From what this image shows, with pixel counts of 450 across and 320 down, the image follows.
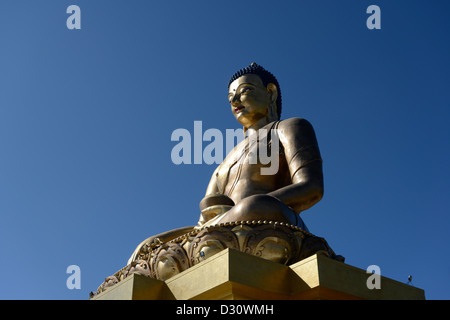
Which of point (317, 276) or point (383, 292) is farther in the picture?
point (383, 292)

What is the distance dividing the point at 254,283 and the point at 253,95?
3676 mm

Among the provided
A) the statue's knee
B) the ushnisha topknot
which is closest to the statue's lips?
the ushnisha topknot

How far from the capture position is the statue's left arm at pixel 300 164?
474 centimetres

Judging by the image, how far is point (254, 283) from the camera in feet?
9.73

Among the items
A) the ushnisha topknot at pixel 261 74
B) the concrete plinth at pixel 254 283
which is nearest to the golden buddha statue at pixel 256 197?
the ushnisha topknot at pixel 261 74

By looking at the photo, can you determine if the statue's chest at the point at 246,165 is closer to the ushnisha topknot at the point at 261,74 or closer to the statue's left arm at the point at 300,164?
the statue's left arm at the point at 300,164

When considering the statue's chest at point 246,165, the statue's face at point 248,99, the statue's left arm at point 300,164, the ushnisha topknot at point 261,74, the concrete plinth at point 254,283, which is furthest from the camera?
the ushnisha topknot at point 261,74

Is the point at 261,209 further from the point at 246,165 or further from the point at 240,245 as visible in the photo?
the point at 246,165

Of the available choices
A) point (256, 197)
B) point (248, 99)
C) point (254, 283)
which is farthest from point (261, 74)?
A: point (254, 283)

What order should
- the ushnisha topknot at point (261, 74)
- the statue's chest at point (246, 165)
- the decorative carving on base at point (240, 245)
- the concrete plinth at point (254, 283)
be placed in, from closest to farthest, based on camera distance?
the concrete plinth at point (254, 283)
the decorative carving on base at point (240, 245)
the statue's chest at point (246, 165)
the ushnisha topknot at point (261, 74)

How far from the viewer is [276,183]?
541cm
